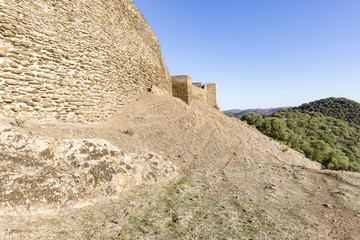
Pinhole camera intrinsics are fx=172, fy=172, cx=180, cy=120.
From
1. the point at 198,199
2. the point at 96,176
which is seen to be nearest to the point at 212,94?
the point at 198,199

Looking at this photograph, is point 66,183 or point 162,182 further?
point 162,182

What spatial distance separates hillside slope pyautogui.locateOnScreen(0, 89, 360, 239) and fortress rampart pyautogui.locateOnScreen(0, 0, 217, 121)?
1.02 m

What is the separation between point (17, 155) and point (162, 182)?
3.97m

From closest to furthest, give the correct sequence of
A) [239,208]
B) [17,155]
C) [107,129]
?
[17,155], [239,208], [107,129]

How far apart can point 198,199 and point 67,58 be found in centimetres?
805

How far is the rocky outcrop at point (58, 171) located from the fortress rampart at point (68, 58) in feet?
8.74

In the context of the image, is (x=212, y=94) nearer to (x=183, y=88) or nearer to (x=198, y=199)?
(x=183, y=88)

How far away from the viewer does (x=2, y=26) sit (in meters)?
5.73

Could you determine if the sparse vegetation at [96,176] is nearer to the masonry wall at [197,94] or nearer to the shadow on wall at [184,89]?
the shadow on wall at [184,89]

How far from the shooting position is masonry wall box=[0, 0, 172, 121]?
5.99 meters

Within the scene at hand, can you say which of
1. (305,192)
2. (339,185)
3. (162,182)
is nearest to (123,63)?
(162,182)

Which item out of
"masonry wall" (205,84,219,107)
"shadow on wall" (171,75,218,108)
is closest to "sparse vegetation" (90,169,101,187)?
"shadow on wall" (171,75,218,108)

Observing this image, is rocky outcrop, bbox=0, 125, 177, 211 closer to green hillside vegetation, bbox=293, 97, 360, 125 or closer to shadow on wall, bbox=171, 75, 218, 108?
shadow on wall, bbox=171, 75, 218, 108

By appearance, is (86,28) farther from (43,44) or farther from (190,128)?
(190,128)
